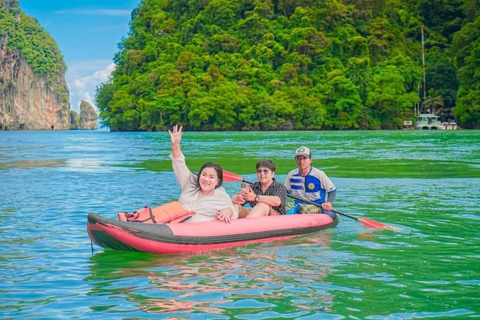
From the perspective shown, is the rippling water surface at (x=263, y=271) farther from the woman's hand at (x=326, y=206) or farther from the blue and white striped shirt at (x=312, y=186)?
the blue and white striped shirt at (x=312, y=186)

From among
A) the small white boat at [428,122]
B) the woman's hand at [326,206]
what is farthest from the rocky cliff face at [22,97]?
the woman's hand at [326,206]

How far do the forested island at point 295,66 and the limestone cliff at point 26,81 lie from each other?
2045 inches

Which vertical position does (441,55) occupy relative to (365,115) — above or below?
above

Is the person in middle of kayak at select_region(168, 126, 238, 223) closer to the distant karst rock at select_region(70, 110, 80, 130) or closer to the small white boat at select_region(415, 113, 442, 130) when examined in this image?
the small white boat at select_region(415, 113, 442, 130)

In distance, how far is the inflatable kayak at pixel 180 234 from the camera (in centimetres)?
738

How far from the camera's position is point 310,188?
9742 millimetres

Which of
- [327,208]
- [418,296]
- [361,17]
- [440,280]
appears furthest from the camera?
[361,17]

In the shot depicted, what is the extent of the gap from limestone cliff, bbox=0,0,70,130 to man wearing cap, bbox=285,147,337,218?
14650cm

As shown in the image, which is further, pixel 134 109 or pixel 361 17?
pixel 361 17

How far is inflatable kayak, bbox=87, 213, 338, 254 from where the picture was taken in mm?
7379

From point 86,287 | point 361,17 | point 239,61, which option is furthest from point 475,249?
point 361,17

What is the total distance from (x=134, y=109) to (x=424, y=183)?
74896 millimetres

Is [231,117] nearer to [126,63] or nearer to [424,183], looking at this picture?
[126,63]

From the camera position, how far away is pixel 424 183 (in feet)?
52.5
